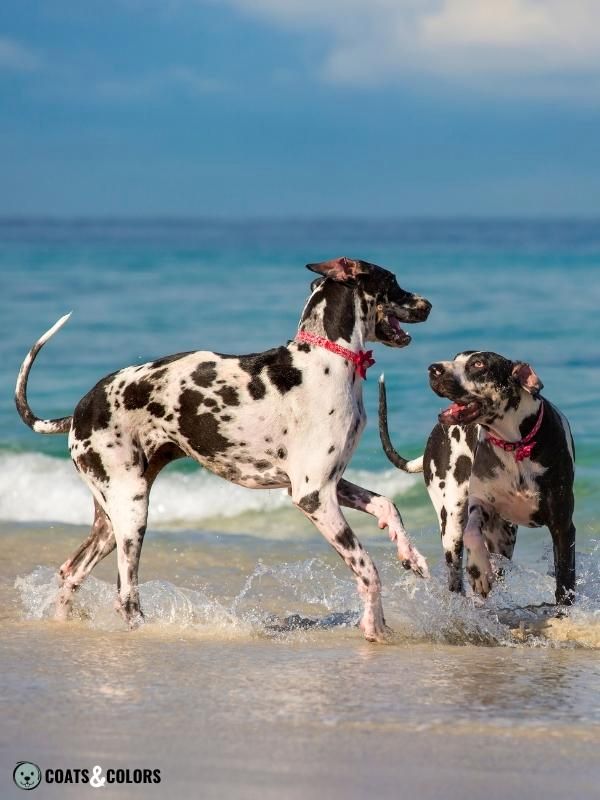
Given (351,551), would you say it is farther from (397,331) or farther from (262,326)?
(262,326)

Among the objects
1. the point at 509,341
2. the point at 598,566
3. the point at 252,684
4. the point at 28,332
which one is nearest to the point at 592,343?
the point at 509,341

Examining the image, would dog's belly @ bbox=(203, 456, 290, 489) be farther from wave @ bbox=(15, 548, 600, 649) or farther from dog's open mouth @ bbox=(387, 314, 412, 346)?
dog's open mouth @ bbox=(387, 314, 412, 346)

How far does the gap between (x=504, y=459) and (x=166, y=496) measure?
565 centimetres

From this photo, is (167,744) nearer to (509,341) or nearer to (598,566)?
(598,566)

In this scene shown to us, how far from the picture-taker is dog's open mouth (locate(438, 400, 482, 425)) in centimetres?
642

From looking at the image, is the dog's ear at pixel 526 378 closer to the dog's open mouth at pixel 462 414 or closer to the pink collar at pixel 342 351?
the dog's open mouth at pixel 462 414

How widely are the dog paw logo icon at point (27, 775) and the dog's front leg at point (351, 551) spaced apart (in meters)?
2.24

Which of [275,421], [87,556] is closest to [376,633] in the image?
[275,421]

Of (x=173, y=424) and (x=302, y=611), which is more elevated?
(x=173, y=424)

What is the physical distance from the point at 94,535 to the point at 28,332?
17.4 metres

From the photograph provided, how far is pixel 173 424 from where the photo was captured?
6.46 metres

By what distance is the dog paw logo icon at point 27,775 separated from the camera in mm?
4035

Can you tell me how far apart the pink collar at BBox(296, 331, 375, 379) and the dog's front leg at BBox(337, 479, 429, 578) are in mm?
518

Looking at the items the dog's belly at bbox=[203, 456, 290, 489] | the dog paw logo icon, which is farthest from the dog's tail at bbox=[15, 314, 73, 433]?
the dog paw logo icon
